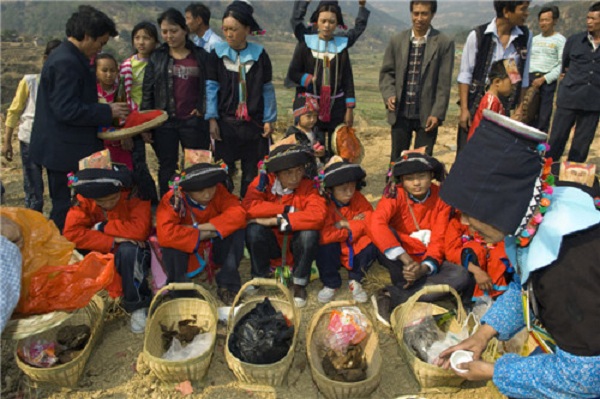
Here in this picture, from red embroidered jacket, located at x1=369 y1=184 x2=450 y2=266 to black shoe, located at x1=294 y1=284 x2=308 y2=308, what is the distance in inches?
29.1

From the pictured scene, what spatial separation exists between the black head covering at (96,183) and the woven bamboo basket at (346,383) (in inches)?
69.7

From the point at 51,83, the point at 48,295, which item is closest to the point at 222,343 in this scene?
the point at 48,295

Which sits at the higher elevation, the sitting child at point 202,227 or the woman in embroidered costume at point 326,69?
the woman in embroidered costume at point 326,69

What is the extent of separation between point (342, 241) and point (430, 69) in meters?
2.13

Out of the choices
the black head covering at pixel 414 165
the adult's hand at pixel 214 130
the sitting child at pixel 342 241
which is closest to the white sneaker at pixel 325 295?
the sitting child at pixel 342 241

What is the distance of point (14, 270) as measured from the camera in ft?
6.56

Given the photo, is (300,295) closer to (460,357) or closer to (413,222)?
(413,222)

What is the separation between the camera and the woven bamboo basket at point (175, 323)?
2.70 m

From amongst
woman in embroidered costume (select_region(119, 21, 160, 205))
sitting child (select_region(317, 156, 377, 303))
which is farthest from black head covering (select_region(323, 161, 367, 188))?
woman in embroidered costume (select_region(119, 21, 160, 205))

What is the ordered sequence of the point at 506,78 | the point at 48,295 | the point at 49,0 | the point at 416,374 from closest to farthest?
the point at 48,295
the point at 416,374
the point at 506,78
the point at 49,0

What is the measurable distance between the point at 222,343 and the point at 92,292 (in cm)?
101

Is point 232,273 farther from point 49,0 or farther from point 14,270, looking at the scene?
point 49,0

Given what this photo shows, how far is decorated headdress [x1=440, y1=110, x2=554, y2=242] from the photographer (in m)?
1.61

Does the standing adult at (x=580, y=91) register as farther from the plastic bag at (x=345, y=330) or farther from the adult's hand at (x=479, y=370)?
the adult's hand at (x=479, y=370)
